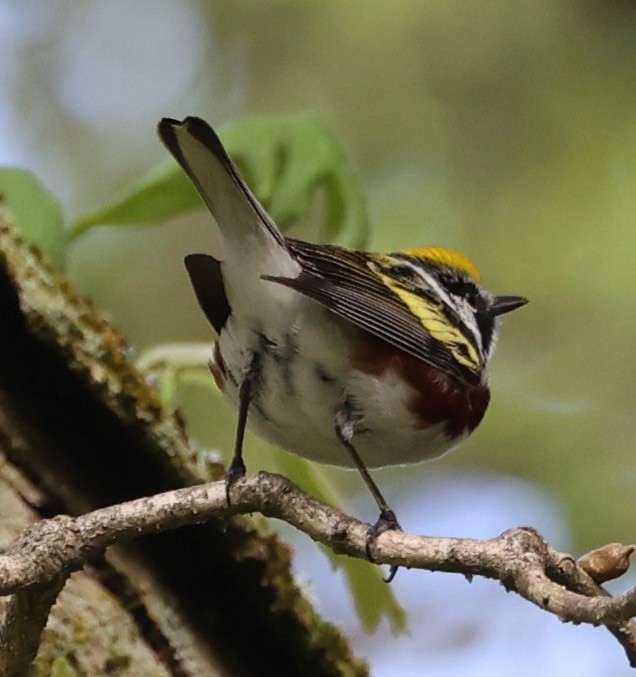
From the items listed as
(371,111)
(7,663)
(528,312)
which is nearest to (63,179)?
(371,111)

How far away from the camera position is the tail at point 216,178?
70.7 inches

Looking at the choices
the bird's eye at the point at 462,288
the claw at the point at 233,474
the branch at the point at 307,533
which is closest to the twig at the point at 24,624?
the branch at the point at 307,533

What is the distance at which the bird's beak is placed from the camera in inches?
110

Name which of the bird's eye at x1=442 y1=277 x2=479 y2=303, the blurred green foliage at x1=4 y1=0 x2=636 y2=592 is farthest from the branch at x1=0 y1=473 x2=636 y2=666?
the blurred green foliage at x1=4 y1=0 x2=636 y2=592

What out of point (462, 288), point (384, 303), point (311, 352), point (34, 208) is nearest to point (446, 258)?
point (462, 288)

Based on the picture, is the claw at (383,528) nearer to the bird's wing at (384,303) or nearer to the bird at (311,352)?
the bird at (311,352)

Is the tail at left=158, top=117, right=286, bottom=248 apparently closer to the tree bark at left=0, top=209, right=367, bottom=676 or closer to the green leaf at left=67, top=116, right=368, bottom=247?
the tree bark at left=0, top=209, right=367, bottom=676

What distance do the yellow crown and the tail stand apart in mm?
807

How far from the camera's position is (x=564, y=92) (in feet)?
13.6

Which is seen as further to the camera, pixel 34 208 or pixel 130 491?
pixel 34 208

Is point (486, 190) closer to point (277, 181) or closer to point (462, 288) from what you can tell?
point (462, 288)

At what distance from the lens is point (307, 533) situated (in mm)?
1464

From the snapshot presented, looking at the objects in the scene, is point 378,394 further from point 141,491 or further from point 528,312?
point 528,312

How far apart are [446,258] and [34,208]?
3.25ft
